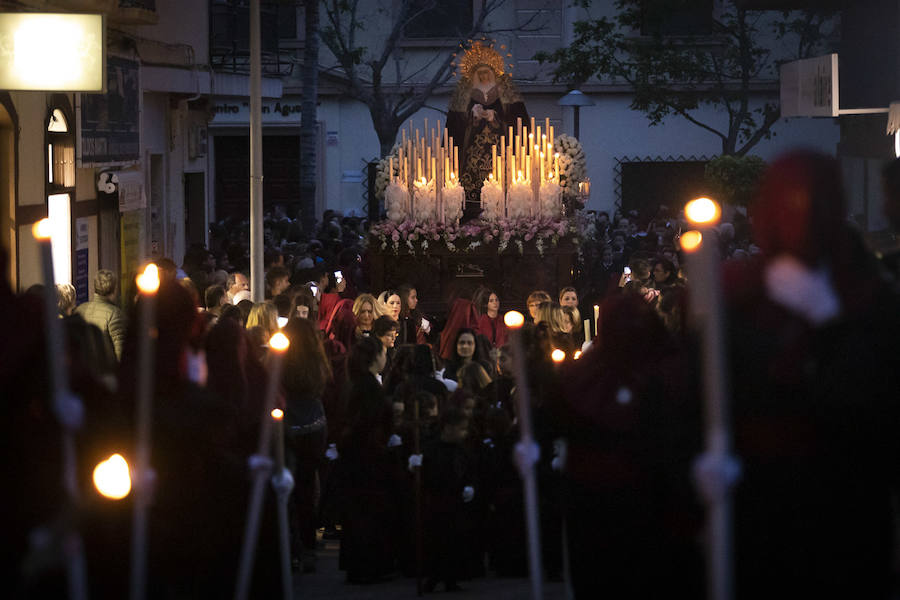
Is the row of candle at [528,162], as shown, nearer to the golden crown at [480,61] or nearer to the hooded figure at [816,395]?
the golden crown at [480,61]

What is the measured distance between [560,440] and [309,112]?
63.1 ft

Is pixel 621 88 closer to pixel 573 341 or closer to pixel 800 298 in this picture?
pixel 573 341

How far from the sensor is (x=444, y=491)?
8508 millimetres

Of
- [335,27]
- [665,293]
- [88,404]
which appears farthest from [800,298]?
[335,27]

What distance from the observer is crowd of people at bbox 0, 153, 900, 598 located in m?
3.86

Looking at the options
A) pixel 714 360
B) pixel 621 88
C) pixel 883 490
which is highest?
pixel 621 88

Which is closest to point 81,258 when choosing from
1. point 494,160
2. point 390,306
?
point 494,160

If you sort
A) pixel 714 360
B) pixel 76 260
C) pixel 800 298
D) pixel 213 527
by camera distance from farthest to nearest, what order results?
pixel 76 260 < pixel 213 527 < pixel 800 298 < pixel 714 360

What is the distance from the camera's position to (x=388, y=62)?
34.8 meters

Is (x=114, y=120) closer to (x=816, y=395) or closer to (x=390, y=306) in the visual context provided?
(x=390, y=306)

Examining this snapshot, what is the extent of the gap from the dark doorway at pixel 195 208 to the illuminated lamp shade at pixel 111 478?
21.1m

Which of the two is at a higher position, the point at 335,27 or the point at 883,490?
the point at 335,27

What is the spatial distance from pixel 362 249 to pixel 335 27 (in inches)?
557

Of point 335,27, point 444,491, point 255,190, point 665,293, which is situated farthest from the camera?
point 335,27
